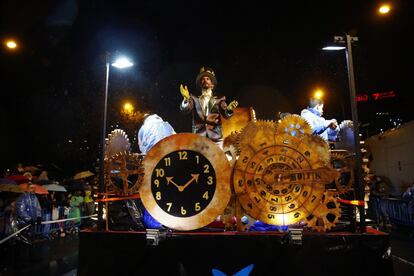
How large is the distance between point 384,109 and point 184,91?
1845 centimetres

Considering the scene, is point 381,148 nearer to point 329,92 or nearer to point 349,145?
point 329,92

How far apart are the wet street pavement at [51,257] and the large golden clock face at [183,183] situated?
5082mm

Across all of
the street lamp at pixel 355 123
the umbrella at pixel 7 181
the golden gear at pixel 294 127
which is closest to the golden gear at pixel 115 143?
the golden gear at pixel 294 127

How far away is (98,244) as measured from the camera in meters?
4.64

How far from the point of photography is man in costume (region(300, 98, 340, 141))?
566 centimetres

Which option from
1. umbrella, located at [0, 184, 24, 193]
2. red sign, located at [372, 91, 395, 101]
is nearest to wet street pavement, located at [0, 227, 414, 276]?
umbrella, located at [0, 184, 24, 193]

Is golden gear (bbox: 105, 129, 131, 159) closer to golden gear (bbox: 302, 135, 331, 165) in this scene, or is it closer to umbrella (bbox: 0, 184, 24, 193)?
golden gear (bbox: 302, 135, 331, 165)

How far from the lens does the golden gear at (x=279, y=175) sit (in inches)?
169

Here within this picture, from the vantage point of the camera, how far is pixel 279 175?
4355 millimetres

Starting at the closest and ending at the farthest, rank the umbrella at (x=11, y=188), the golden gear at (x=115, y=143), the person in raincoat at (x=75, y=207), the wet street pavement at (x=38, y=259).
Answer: the golden gear at (x=115, y=143) < the wet street pavement at (x=38, y=259) < the umbrella at (x=11, y=188) < the person in raincoat at (x=75, y=207)

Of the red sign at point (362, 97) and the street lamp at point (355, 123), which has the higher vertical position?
the red sign at point (362, 97)

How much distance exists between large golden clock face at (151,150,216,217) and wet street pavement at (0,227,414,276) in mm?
5082

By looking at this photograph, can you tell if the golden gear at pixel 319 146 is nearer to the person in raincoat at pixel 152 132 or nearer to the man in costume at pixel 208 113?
the man in costume at pixel 208 113

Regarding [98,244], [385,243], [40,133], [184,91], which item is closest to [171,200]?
[98,244]
